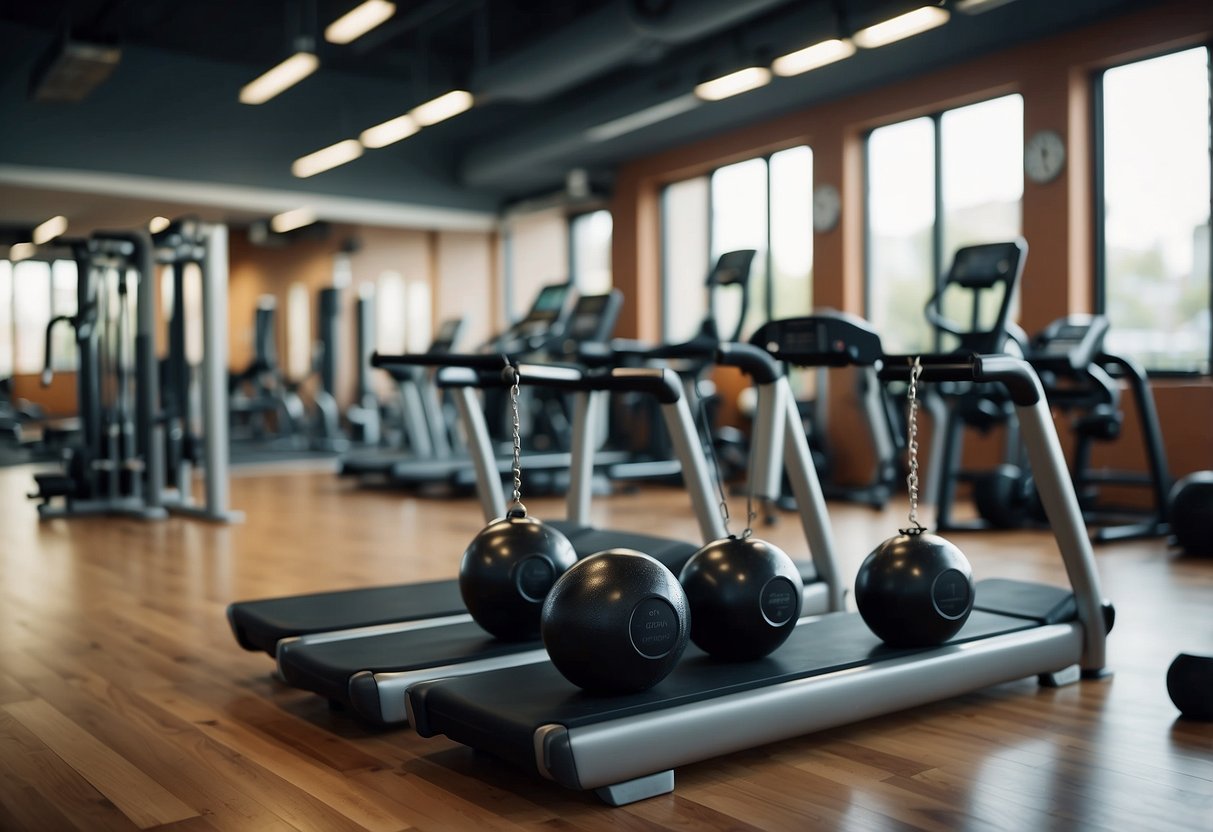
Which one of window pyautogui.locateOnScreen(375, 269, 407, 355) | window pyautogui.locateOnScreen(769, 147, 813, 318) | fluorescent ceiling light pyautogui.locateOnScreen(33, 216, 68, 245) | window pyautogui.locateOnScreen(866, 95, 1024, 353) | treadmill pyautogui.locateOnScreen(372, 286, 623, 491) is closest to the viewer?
treadmill pyautogui.locateOnScreen(372, 286, 623, 491)

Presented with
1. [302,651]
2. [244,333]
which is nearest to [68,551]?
[302,651]

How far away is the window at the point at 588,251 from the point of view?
33.8ft

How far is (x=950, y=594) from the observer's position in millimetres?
2223

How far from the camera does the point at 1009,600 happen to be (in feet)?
8.64

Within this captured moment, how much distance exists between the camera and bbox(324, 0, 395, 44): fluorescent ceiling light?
5.93 m

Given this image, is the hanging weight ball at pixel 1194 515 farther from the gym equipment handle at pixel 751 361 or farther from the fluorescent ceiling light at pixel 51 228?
the fluorescent ceiling light at pixel 51 228

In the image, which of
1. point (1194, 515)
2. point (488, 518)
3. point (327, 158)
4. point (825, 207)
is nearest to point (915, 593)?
point (488, 518)

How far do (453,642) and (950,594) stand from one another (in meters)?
1.09

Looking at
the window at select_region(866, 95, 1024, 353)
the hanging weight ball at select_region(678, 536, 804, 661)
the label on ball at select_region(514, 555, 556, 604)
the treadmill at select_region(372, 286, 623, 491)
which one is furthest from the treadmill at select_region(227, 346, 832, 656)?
the window at select_region(866, 95, 1024, 353)

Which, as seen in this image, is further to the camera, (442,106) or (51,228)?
(51,228)

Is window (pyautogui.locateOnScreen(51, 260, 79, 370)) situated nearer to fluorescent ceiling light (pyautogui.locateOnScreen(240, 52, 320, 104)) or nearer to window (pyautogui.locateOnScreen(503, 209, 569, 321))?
fluorescent ceiling light (pyautogui.locateOnScreen(240, 52, 320, 104))

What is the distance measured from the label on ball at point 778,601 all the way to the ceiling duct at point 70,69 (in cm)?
638

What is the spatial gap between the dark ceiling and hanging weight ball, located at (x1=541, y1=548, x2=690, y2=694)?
4126mm

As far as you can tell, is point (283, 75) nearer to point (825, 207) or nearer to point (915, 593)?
point (825, 207)
